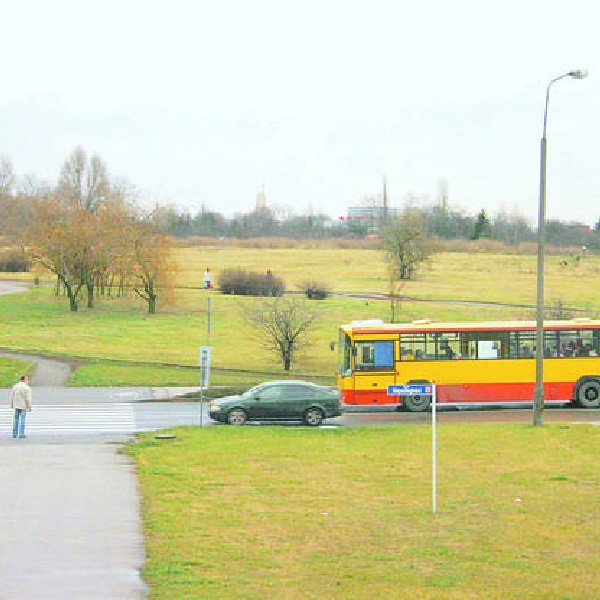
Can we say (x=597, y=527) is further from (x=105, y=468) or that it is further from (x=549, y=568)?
(x=105, y=468)

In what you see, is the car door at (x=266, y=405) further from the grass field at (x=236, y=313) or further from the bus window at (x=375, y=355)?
the grass field at (x=236, y=313)

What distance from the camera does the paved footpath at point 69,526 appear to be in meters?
12.6

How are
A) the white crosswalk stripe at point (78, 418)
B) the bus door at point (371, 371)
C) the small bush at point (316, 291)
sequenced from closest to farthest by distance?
the white crosswalk stripe at point (78, 418), the bus door at point (371, 371), the small bush at point (316, 291)

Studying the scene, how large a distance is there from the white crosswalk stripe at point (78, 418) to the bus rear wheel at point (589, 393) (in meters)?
13.3

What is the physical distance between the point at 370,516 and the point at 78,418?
626 inches

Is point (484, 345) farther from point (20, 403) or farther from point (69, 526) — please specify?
point (69, 526)

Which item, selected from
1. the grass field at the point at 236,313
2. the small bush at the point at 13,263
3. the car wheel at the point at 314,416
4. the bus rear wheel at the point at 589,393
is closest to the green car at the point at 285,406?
the car wheel at the point at 314,416

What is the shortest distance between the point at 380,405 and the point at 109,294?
142 ft

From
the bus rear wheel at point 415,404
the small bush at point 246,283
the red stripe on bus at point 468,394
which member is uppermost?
the small bush at point 246,283

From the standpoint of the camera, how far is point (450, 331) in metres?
32.7

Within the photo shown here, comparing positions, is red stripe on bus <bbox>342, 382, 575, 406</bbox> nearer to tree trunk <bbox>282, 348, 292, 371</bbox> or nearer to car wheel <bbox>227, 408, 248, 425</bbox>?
car wheel <bbox>227, 408, 248, 425</bbox>

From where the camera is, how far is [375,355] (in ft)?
106

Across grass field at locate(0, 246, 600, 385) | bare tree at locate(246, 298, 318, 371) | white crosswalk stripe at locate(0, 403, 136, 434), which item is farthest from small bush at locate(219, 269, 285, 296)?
white crosswalk stripe at locate(0, 403, 136, 434)

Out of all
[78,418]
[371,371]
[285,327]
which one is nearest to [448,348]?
[371,371]
